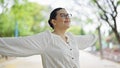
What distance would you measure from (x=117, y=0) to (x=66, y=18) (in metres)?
3.71

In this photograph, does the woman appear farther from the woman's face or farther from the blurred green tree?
the blurred green tree

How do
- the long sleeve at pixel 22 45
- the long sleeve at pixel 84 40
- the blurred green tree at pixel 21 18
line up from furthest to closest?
1. the blurred green tree at pixel 21 18
2. the long sleeve at pixel 84 40
3. the long sleeve at pixel 22 45

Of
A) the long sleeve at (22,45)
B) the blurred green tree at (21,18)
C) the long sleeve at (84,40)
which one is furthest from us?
the blurred green tree at (21,18)

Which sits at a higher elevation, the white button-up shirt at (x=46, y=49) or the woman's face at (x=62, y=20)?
the woman's face at (x=62, y=20)

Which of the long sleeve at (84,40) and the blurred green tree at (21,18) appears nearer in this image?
the long sleeve at (84,40)

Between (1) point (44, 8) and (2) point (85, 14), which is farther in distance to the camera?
(1) point (44, 8)

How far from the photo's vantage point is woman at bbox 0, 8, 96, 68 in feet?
3.42

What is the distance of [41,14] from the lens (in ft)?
69.8

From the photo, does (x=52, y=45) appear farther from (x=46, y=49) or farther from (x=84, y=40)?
Result: (x=84, y=40)

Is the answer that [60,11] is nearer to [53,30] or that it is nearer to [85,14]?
[53,30]

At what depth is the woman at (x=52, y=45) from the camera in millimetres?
1043

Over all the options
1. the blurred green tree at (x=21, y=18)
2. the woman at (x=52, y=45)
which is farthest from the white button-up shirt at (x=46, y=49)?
the blurred green tree at (x=21, y=18)

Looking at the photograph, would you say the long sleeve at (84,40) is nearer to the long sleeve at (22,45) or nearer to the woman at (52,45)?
the woman at (52,45)

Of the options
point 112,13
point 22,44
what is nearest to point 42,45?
point 22,44
